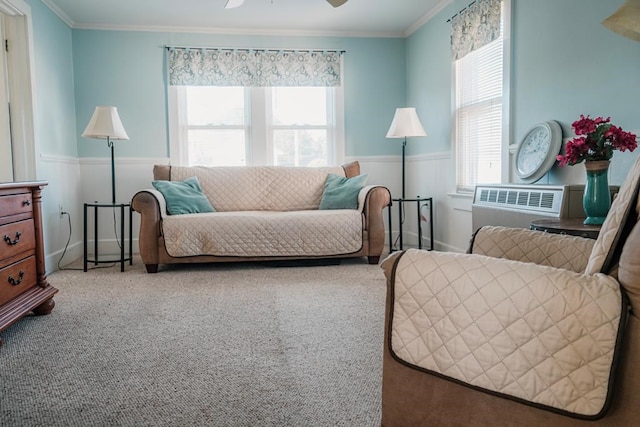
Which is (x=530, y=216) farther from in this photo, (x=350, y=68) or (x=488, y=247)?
(x=350, y=68)

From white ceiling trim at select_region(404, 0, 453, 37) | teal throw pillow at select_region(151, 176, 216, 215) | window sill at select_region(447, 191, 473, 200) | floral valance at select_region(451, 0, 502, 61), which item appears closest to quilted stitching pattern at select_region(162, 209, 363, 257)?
teal throw pillow at select_region(151, 176, 216, 215)

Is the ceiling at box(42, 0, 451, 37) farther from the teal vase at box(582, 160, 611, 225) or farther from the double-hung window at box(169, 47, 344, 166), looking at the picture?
the teal vase at box(582, 160, 611, 225)

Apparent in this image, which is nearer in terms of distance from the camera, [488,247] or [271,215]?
[488,247]

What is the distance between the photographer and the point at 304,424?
4.97 feet

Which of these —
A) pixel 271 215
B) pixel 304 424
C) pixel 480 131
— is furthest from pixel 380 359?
pixel 480 131

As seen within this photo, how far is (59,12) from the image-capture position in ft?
14.4

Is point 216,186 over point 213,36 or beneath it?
beneath

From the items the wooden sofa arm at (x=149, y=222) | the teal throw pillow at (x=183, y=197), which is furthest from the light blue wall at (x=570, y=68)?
the wooden sofa arm at (x=149, y=222)

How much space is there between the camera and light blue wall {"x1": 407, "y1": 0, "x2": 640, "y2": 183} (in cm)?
242

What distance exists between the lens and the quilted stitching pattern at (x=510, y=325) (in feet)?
3.45

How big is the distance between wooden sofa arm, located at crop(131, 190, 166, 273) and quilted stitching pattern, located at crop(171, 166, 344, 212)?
2.40 feet

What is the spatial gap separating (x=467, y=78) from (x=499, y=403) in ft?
11.4

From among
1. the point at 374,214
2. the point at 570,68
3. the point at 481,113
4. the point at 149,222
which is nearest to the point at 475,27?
the point at 481,113

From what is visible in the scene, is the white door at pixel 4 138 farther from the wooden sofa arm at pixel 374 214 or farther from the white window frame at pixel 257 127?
the wooden sofa arm at pixel 374 214
